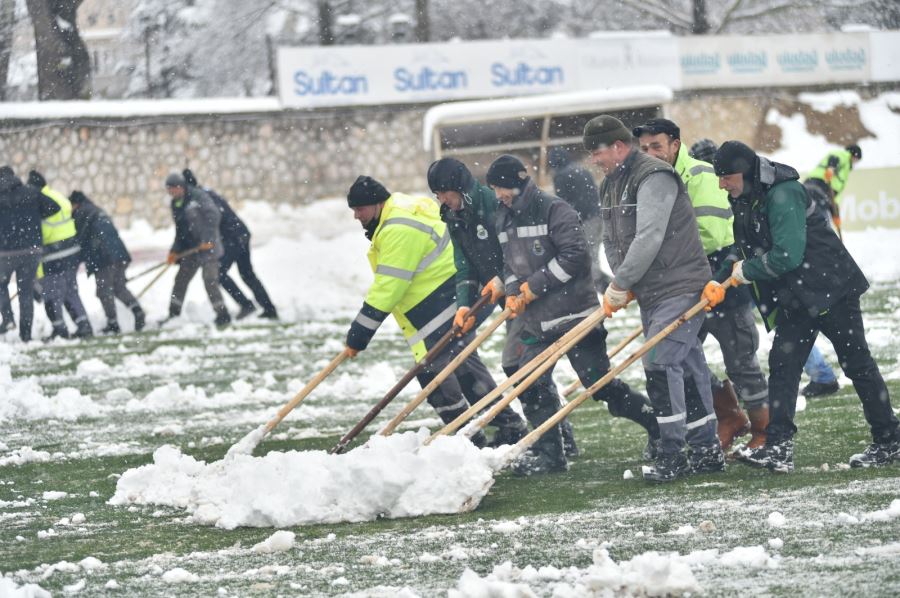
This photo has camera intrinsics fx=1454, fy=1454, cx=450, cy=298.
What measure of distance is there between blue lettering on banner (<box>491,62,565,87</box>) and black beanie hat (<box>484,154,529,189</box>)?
21.7m

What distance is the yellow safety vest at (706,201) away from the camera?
7.52m

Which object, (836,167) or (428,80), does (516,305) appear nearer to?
(836,167)

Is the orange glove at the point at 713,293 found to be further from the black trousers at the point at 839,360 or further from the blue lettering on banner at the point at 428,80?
the blue lettering on banner at the point at 428,80

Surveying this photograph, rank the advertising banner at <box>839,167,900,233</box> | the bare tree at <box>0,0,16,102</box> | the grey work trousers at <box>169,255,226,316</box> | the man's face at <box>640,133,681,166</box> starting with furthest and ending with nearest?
the bare tree at <box>0,0,16,102</box> → the advertising banner at <box>839,167,900,233</box> → the grey work trousers at <box>169,255,226,316</box> → the man's face at <box>640,133,681,166</box>

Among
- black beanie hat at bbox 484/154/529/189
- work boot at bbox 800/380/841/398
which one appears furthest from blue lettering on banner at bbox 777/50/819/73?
black beanie hat at bbox 484/154/529/189

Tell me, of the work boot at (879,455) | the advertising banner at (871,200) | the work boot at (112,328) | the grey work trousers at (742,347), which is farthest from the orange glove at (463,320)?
the advertising banner at (871,200)

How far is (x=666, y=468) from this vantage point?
6617mm

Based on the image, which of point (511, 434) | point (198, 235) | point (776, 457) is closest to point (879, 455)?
point (776, 457)

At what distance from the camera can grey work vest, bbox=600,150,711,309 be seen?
22.1 feet

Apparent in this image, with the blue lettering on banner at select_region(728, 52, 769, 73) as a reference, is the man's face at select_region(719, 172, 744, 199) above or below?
below

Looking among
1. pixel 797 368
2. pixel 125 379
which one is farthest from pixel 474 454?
pixel 125 379

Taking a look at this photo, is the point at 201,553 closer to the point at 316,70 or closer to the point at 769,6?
the point at 316,70

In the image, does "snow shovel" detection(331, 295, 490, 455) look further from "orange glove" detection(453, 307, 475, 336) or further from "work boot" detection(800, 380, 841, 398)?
"work boot" detection(800, 380, 841, 398)

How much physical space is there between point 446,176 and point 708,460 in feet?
6.42
